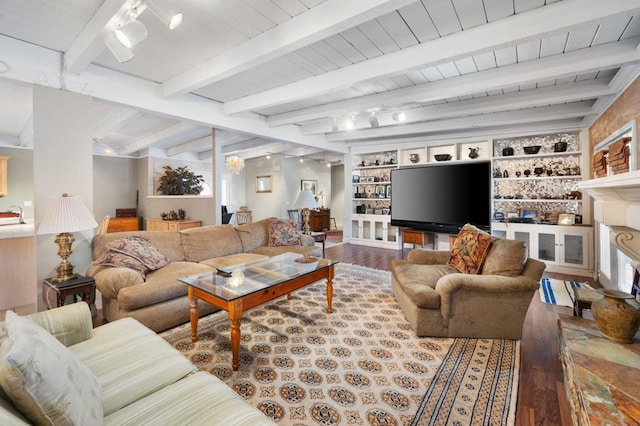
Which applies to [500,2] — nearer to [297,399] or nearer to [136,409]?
[297,399]

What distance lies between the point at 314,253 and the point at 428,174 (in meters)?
2.82

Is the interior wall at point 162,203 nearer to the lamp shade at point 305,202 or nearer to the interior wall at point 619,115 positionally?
the lamp shade at point 305,202

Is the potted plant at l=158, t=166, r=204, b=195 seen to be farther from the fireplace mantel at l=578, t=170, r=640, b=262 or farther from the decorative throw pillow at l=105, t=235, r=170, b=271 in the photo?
the fireplace mantel at l=578, t=170, r=640, b=262

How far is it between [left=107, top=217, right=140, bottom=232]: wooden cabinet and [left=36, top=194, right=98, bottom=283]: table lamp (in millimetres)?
4886

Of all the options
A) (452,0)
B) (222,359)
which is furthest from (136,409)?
(452,0)

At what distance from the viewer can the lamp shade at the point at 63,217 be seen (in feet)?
7.79

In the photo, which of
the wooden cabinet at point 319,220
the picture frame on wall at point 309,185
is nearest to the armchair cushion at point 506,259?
the wooden cabinet at point 319,220

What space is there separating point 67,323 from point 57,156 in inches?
80.0

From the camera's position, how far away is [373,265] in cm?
488

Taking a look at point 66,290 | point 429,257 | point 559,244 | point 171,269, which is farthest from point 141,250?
point 559,244

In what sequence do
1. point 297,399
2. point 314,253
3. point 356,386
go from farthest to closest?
1. point 314,253
2. point 356,386
3. point 297,399

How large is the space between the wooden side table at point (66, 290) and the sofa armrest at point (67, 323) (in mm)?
1092

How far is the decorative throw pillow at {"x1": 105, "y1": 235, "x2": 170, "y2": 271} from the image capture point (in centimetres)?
284

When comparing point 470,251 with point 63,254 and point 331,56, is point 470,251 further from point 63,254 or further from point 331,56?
point 63,254
